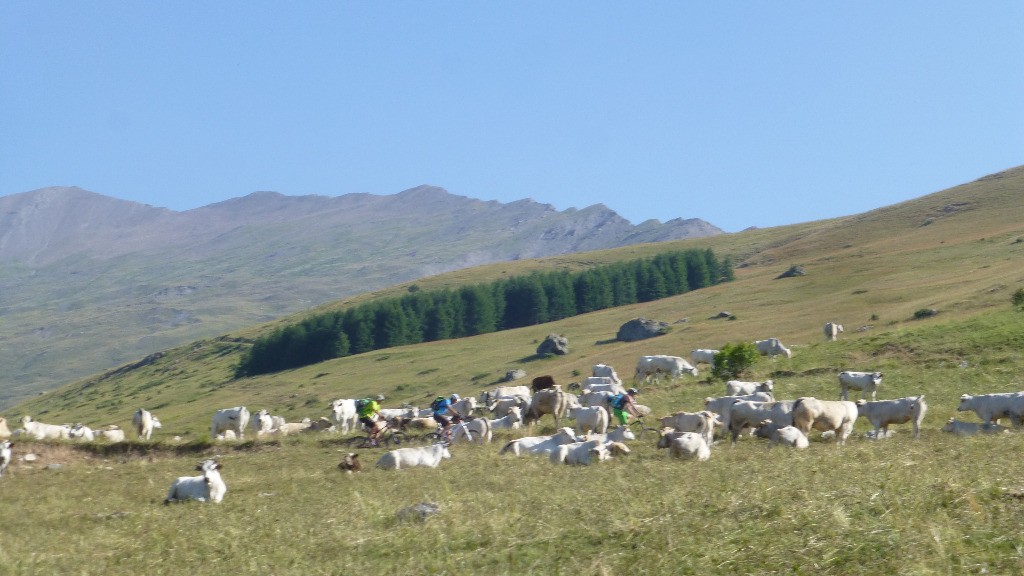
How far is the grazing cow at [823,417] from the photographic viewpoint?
23.0 metres

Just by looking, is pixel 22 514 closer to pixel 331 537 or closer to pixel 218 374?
pixel 331 537

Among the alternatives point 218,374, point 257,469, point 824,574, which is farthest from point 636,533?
point 218,374

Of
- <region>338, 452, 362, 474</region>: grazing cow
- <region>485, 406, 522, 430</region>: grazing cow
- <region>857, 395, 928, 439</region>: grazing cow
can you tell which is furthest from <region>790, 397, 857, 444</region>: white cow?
<region>485, 406, 522, 430</region>: grazing cow

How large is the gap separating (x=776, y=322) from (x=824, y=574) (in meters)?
68.9

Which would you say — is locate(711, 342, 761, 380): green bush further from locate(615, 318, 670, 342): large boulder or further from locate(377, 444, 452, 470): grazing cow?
locate(615, 318, 670, 342): large boulder

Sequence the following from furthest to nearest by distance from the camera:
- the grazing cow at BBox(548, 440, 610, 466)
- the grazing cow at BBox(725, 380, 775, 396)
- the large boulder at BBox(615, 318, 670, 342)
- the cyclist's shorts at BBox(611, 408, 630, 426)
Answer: the large boulder at BBox(615, 318, 670, 342), the grazing cow at BBox(725, 380, 775, 396), the cyclist's shorts at BBox(611, 408, 630, 426), the grazing cow at BBox(548, 440, 610, 466)

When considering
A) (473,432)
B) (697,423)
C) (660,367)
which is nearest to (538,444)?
(697,423)

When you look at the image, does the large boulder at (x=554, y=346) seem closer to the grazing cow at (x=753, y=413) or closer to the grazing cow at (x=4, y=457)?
the grazing cow at (x=753, y=413)

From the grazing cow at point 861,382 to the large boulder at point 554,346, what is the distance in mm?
57561

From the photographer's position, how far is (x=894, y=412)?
2448 centimetres

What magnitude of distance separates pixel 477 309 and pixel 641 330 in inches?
1716

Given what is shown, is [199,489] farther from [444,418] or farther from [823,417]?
[823,417]

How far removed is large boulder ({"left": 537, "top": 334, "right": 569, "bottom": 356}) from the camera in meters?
89.4

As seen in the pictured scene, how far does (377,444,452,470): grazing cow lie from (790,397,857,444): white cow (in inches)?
315
